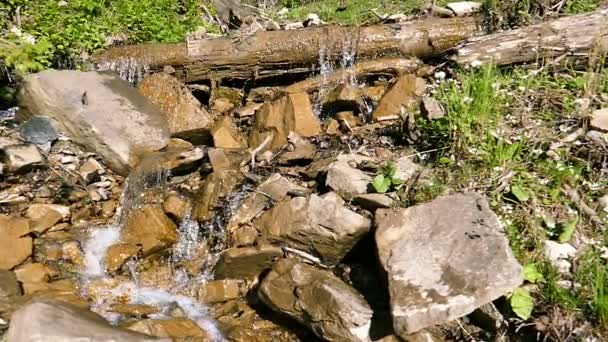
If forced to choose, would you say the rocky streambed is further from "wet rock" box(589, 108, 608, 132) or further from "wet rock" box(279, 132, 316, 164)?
"wet rock" box(589, 108, 608, 132)

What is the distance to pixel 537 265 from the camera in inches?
126

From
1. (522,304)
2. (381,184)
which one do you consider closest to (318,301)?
(381,184)

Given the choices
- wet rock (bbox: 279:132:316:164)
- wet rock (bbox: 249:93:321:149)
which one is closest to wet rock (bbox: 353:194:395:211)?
wet rock (bbox: 279:132:316:164)

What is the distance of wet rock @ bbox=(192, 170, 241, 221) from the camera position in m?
4.73

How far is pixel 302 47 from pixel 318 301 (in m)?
3.58

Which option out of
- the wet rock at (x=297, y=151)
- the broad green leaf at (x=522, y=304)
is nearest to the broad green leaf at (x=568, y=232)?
the broad green leaf at (x=522, y=304)

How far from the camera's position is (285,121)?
17.9 ft

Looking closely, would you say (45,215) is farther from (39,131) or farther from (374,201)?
(374,201)

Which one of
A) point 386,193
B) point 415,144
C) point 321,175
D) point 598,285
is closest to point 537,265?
point 598,285

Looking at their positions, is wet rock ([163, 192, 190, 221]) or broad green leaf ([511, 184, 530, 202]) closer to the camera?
broad green leaf ([511, 184, 530, 202])

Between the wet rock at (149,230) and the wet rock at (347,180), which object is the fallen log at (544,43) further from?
the wet rock at (149,230)

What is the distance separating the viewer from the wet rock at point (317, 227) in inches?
151

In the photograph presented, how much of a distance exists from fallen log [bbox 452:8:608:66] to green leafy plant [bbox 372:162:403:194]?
5.09 feet

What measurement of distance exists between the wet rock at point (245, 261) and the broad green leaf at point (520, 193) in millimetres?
1607
